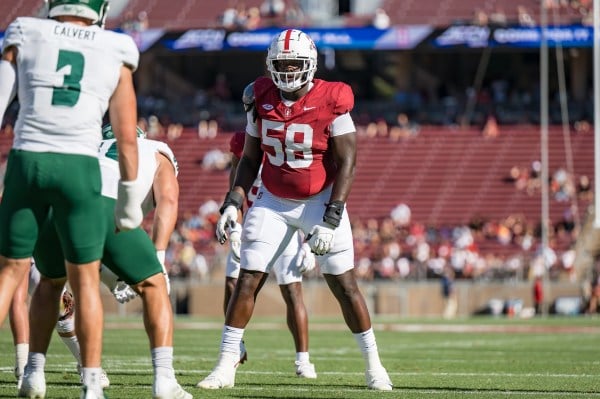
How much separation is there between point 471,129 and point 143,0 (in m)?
12.1

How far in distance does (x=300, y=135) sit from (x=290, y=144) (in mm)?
93

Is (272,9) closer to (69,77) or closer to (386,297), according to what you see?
(386,297)

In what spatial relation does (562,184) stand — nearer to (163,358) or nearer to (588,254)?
(588,254)

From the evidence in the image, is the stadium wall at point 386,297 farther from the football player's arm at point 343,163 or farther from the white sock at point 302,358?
the football player's arm at point 343,163

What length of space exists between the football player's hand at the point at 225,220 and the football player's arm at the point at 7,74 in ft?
7.96

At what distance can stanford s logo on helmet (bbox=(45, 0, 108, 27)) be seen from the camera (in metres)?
6.11

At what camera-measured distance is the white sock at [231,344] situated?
832cm

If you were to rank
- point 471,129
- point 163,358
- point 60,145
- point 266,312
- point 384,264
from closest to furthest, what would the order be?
point 60,145 → point 163,358 → point 266,312 → point 384,264 → point 471,129

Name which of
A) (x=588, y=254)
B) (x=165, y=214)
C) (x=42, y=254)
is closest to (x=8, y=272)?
(x=42, y=254)

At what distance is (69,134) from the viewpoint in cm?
599

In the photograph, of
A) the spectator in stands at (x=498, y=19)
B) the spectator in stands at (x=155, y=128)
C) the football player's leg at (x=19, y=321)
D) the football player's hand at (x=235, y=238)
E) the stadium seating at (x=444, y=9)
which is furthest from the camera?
the stadium seating at (x=444, y=9)

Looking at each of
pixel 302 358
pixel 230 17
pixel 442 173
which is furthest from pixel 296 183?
pixel 230 17

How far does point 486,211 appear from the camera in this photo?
109ft

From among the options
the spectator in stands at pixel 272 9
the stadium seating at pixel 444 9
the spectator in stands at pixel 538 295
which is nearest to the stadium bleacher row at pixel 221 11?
the stadium seating at pixel 444 9
